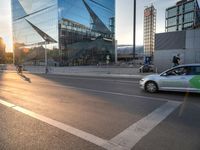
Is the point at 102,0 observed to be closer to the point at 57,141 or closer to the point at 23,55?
the point at 23,55

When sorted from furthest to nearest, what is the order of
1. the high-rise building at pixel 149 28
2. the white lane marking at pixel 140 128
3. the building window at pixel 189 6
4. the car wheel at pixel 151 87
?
the high-rise building at pixel 149 28
the building window at pixel 189 6
the car wheel at pixel 151 87
the white lane marking at pixel 140 128

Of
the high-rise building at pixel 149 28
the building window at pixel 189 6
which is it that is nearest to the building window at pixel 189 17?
the building window at pixel 189 6

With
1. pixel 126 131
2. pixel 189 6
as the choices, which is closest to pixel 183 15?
pixel 189 6

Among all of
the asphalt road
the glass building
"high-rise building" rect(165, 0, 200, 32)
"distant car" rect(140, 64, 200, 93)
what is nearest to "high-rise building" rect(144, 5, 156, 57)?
"high-rise building" rect(165, 0, 200, 32)

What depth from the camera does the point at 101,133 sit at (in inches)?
168

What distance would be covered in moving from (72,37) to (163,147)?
171ft

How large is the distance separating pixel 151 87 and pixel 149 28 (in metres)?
113

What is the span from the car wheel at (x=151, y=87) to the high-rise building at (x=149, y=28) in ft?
320

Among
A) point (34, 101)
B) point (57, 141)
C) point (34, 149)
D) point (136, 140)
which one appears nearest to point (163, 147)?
point (136, 140)

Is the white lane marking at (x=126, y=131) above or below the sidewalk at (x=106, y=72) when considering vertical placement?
below

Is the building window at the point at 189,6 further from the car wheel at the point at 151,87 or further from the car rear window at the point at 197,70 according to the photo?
the car wheel at the point at 151,87

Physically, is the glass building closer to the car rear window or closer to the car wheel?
the car wheel

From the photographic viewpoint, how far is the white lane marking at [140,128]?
3.84 meters

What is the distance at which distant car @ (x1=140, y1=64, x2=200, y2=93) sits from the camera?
8500mm
